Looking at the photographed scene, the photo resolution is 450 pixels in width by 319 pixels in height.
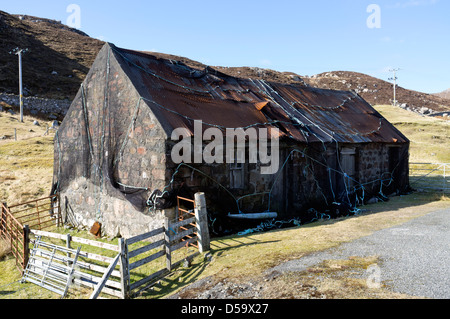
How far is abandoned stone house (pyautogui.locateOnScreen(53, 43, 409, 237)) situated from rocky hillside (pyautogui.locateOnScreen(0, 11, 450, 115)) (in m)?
39.3

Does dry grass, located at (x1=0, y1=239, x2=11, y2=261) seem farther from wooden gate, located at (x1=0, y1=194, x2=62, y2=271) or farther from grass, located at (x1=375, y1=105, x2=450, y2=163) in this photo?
grass, located at (x1=375, y1=105, x2=450, y2=163)

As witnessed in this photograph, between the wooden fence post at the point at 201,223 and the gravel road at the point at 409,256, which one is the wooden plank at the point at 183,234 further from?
the gravel road at the point at 409,256

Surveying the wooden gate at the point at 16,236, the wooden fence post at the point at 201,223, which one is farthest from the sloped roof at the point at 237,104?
the wooden gate at the point at 16,236

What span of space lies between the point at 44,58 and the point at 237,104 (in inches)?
2379

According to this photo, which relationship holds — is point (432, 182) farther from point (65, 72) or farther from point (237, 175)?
point (65, 72)

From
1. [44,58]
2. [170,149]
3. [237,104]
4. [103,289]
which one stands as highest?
[44,58]

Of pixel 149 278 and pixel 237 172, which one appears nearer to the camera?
pixel 149 278

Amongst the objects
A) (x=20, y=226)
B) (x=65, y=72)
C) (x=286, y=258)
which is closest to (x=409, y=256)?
(x=286, y=258)

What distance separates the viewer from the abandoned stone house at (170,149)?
27.2ft

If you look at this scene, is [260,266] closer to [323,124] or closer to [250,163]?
[250,163]

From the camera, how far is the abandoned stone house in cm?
828

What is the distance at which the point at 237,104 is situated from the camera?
10898 millimetres

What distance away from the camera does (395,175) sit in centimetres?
1597
